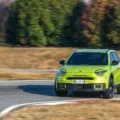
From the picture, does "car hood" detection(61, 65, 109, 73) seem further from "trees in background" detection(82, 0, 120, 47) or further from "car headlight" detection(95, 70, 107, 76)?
"trees in background" detection(82, 0, 120, 47)

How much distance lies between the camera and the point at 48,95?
68.0 ft

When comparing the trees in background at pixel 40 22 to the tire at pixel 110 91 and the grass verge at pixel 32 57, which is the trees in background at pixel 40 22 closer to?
the grass verge at pixel 32 57

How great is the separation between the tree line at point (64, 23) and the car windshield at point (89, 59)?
1997cm

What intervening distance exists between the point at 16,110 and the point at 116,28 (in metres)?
26.2

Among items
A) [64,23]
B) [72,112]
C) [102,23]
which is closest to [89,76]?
[72,112]

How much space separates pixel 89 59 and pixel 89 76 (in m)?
1.46

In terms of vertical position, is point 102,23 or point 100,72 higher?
point 102,23

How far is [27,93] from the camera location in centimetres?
2155

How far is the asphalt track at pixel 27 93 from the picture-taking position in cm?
1872

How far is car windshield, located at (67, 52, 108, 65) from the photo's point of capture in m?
20.3

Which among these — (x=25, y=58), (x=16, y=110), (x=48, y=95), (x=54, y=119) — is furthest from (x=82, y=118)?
(x=25, y=58)

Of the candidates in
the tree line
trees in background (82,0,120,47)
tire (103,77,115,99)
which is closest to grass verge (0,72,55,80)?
tire (103,77,115,99)

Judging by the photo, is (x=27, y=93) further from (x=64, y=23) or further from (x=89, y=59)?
(x=64, y=23)

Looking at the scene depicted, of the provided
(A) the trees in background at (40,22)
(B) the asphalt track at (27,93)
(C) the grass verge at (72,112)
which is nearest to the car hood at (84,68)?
(B) the asphalt track at (27,93)
